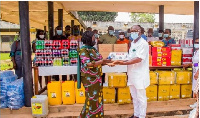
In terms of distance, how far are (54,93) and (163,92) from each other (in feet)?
8.69

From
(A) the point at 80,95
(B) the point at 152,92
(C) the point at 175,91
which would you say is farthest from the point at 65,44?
(C) the point at 175,91

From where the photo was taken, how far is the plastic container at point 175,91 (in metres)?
5.58

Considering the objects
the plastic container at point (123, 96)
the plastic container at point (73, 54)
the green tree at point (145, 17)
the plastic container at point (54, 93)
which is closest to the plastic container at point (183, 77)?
the plastic container at point (123, 96)

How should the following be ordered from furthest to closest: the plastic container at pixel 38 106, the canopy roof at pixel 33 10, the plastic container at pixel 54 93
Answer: the canopy roof at pixel 33 10 → the plastic container at pixel 54 93 → the plastic container at pixel 38 106

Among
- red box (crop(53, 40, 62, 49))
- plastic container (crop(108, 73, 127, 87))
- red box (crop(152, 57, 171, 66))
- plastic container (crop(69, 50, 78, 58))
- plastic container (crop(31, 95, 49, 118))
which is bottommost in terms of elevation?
plastic container (crop(31, 95, 49, 118))

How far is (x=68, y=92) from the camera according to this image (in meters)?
5.13

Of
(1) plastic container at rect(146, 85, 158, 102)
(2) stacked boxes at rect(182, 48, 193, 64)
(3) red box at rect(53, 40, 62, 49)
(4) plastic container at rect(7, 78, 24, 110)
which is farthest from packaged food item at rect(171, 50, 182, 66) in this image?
(4) plastic container at rect(7, 78, 24, 110)

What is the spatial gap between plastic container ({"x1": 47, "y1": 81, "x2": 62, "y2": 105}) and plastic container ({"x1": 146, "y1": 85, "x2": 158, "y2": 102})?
212 cm

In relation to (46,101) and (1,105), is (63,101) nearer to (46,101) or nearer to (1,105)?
(46,101)

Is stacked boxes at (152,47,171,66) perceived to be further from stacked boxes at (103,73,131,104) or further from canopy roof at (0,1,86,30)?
canopy roof at (0,1,86,30)

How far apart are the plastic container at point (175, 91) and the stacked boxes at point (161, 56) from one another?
2.01 feet

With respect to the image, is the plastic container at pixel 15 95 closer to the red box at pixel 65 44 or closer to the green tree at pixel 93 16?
the red box at pixel 65 44

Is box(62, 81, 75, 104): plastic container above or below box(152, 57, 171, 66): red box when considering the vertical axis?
below

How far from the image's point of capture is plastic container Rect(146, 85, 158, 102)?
5432 millimetres
